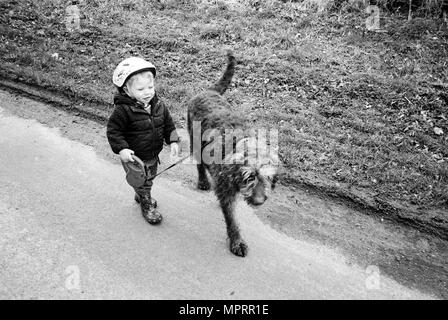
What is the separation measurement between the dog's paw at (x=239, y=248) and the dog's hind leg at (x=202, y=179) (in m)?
1.04

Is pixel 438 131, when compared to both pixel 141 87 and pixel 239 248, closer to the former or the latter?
pixel 239 248

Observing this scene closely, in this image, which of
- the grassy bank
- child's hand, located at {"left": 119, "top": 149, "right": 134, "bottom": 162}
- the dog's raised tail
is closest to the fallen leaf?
the grassy bank

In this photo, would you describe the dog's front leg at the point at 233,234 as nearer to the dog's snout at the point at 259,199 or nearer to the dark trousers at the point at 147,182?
the dog's snout at the point at 259,199

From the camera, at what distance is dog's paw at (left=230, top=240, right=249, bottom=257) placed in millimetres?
3678

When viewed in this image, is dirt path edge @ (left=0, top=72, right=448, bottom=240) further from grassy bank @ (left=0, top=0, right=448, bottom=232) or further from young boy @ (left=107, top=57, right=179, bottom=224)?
young boy @ (left=107, top=57, right=179, bottom=224)

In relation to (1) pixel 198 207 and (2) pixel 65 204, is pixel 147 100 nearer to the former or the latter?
(1) pixel 198 207

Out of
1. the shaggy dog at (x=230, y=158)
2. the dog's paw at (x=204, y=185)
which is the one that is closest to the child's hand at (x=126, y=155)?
the shaggy dog at (x=230, y=158)

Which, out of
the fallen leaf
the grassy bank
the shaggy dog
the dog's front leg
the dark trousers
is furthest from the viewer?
the fallen leaf

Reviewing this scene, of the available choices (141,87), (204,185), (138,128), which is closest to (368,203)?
(204,185)

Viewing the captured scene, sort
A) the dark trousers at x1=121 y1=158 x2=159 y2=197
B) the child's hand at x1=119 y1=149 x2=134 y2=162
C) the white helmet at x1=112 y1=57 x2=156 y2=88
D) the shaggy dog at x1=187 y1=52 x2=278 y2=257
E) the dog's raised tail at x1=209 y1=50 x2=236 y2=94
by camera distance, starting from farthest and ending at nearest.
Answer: the dog's raised tail at x1=209 y1=50 x2=236 y2=94 < the dark trousers at x1=121 y1=158 x2=159 y2=197 < the child's hand at x1=119 y1=149 x2=134 y2=162 < the white helmet at x1=112 y1=57 x2=156 y2=88 < the shaggy dog at x1=187 y1=52 x2=278 y2=257

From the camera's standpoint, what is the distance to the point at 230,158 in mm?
3240

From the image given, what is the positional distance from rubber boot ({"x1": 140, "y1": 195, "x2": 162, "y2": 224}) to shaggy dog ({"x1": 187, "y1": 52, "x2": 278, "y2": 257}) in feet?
2.56

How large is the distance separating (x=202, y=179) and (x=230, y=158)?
133 cm

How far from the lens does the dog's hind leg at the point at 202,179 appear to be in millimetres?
4391
